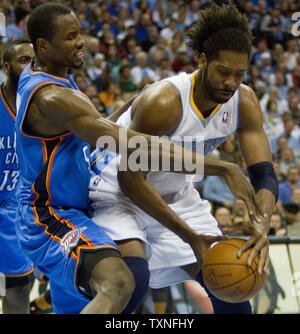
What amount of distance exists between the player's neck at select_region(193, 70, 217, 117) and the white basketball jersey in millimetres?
25

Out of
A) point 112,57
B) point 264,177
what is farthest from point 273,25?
point 264,177

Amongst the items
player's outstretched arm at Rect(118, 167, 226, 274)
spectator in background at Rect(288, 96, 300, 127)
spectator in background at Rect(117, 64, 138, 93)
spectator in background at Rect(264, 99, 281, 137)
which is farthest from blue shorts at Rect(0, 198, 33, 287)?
spectator in background at Rect(288, 96, 300, 127)

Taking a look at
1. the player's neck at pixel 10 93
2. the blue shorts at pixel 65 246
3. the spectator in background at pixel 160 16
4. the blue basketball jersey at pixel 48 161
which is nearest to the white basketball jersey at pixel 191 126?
the blue basketball jersey at pixel 48 161

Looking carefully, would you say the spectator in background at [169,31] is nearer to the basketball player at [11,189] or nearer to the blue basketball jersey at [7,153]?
the basketball player at [11,189]

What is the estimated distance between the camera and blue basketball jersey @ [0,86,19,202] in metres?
3.87

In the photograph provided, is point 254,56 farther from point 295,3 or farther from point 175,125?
point 175,125

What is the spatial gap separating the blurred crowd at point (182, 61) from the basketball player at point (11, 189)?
2640mm

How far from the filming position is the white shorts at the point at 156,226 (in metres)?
2.99

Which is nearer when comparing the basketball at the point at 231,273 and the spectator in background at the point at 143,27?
the basketball at the point at 231,273

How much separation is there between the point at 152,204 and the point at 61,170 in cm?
50

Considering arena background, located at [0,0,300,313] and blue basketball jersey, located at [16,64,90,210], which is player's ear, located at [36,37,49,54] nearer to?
blue basketball jersey, located at [16,64,90,210]

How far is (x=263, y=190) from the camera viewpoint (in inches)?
120

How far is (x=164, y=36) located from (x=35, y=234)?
8827 millimetres

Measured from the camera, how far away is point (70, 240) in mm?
2664
